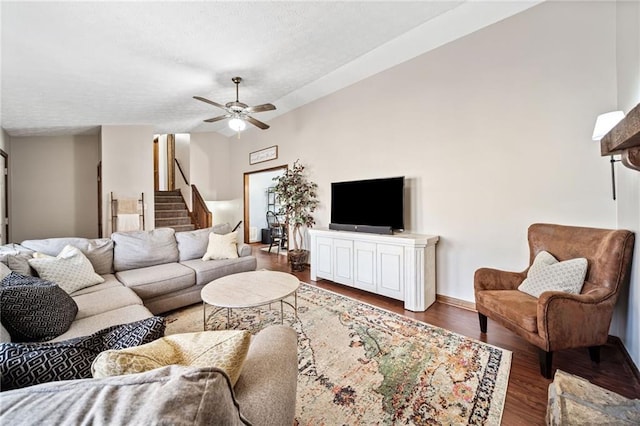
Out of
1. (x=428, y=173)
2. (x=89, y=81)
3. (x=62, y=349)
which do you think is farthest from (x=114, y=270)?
(x=428, y=173)

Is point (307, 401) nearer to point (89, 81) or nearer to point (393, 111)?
point (393, 111)

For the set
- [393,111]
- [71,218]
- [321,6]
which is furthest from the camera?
[71,218]

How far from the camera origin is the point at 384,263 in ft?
10.2

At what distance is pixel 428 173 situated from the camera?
3160 millimetres

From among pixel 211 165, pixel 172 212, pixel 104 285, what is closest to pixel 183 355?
pixel 104 285

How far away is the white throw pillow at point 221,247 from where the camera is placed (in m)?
3.33

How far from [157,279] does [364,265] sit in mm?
2357

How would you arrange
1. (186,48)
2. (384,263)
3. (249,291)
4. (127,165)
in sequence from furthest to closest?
1. (127,165)
2. (384,263)
3. (186,48)
4. (249,291)

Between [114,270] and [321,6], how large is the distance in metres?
3.50

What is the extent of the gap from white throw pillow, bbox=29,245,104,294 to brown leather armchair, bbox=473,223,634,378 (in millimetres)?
3510

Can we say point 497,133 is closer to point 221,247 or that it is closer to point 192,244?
point 221,247

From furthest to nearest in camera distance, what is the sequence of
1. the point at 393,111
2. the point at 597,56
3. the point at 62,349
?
the point at 393,111
the point at 597,56
the point at 62,349

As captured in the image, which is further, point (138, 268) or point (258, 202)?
point (258, 202)

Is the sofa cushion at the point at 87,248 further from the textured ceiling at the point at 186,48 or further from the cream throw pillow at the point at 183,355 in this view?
the cream throw pillow at the point at 183,355
